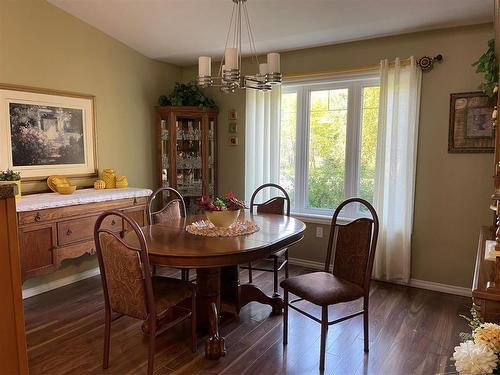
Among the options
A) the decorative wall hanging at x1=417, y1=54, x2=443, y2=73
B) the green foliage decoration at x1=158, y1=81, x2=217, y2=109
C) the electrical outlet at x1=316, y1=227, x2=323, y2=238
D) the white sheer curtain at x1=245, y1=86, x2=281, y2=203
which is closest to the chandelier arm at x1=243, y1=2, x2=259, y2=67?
the white sheer curtain at x1=245, y1=86, x2=281, y2=203

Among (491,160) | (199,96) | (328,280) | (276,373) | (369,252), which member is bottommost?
(276,373)

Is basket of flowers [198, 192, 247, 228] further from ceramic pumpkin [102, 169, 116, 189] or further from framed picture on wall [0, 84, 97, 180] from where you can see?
framed picture on wall [0, 84, 97, 180]

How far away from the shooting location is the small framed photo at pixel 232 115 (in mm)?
4479

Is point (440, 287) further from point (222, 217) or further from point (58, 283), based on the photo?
point (58, 283)

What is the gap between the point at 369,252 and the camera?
2.34 meters

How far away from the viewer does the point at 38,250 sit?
9.62 feet

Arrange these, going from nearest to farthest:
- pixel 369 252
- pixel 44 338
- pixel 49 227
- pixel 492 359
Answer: pixel 492 359 < pixel 369 252 < pixel 44 338 < pixel 49 227

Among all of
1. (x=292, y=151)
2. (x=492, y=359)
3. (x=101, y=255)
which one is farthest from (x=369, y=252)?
(x=292, y=151)

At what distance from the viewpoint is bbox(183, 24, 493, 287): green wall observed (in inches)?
127

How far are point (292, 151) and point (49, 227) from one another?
2520mm

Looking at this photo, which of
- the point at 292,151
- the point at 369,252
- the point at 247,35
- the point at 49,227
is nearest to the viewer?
the point at 369,252

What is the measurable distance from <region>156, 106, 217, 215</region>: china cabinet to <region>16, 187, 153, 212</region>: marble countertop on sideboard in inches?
25.1

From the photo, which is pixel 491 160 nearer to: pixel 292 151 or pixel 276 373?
pixel 292 151

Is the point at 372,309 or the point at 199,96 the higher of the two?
the point at 199,96
